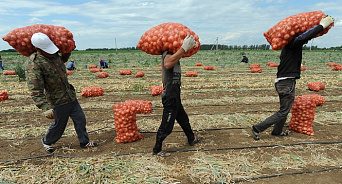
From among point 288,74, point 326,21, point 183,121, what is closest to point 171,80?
point 183,121

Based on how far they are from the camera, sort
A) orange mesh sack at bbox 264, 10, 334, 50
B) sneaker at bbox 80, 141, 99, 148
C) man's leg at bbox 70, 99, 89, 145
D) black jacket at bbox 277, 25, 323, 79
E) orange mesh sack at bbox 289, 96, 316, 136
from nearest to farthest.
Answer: orange mesh sack at bbox 264, 10, 334, 50 → black jacket at bbox 277, 25, 323, 79 → man's leg at bbox 70, 99, 89, 145 → sneaker at bbox 80, 141, 99, 148 → orange mesh sack at bbox 289, 96, 316, 136

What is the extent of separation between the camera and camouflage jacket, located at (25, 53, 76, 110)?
9.46 feet

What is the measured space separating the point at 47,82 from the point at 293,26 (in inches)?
152

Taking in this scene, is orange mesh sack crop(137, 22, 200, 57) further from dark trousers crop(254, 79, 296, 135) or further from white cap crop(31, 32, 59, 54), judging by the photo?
dark trousers crop(254, 79, 296, 135)

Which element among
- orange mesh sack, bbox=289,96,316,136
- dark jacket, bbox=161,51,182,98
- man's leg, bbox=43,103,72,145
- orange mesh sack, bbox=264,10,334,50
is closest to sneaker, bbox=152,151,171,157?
dark jacket, bbox=161,51,182,98

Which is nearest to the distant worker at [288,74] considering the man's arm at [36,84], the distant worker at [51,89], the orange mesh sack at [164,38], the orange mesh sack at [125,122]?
the orange mesh sack at [164,38]

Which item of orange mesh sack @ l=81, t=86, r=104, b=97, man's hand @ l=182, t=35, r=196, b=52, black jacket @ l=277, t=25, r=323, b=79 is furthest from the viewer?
orange mesh sack @ l=81, t=86, r=104, b=97

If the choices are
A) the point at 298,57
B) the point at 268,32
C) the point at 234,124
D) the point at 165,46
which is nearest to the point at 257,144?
the point at 234,124

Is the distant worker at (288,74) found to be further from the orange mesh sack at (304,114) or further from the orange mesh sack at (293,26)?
the orange mesh sack at (304,114)

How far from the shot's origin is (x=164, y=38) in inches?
115

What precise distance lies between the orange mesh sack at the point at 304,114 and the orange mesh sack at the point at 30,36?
4235mm

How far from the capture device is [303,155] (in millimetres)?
3221

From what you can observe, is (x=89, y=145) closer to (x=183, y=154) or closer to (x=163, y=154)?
(x=163, y=154)

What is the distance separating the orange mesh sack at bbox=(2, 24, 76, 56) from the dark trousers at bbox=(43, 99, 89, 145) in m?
0.92
